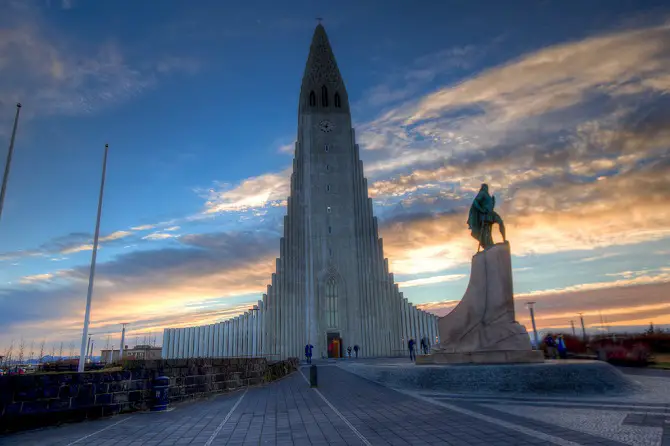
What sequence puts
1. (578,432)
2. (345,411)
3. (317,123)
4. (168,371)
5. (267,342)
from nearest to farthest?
(578,432)
(345,411)
(168,371)
(267,342)
(317,123)

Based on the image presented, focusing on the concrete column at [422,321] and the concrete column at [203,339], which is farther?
the concrete column at [203,339]

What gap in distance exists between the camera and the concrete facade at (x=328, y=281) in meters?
48.5

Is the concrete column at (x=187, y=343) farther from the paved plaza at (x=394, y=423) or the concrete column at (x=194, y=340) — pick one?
the paved plaza at (x=394, y=423)

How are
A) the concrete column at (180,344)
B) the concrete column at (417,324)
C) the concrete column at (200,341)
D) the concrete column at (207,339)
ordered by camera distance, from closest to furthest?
the concrete column at (417,324), the concrete column at (207,339), the concrete column at (200,341), the concrete column at (180,344)

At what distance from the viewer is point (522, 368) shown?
12.8 meters

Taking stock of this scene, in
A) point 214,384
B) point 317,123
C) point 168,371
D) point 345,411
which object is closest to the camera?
point 345,411

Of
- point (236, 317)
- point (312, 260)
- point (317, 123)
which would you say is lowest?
point (236, 317)

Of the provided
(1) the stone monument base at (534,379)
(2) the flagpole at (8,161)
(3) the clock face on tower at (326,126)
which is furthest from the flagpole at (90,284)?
(3) the clock face on tower at (326,126)

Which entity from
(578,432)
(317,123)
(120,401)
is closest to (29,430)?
(120,401)

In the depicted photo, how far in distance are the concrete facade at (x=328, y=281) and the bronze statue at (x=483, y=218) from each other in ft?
107

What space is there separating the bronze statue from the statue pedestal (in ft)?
3.50

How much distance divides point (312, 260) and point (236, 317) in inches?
453

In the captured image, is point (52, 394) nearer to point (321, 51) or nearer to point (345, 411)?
point (345, 411)

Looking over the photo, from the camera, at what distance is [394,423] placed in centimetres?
841
